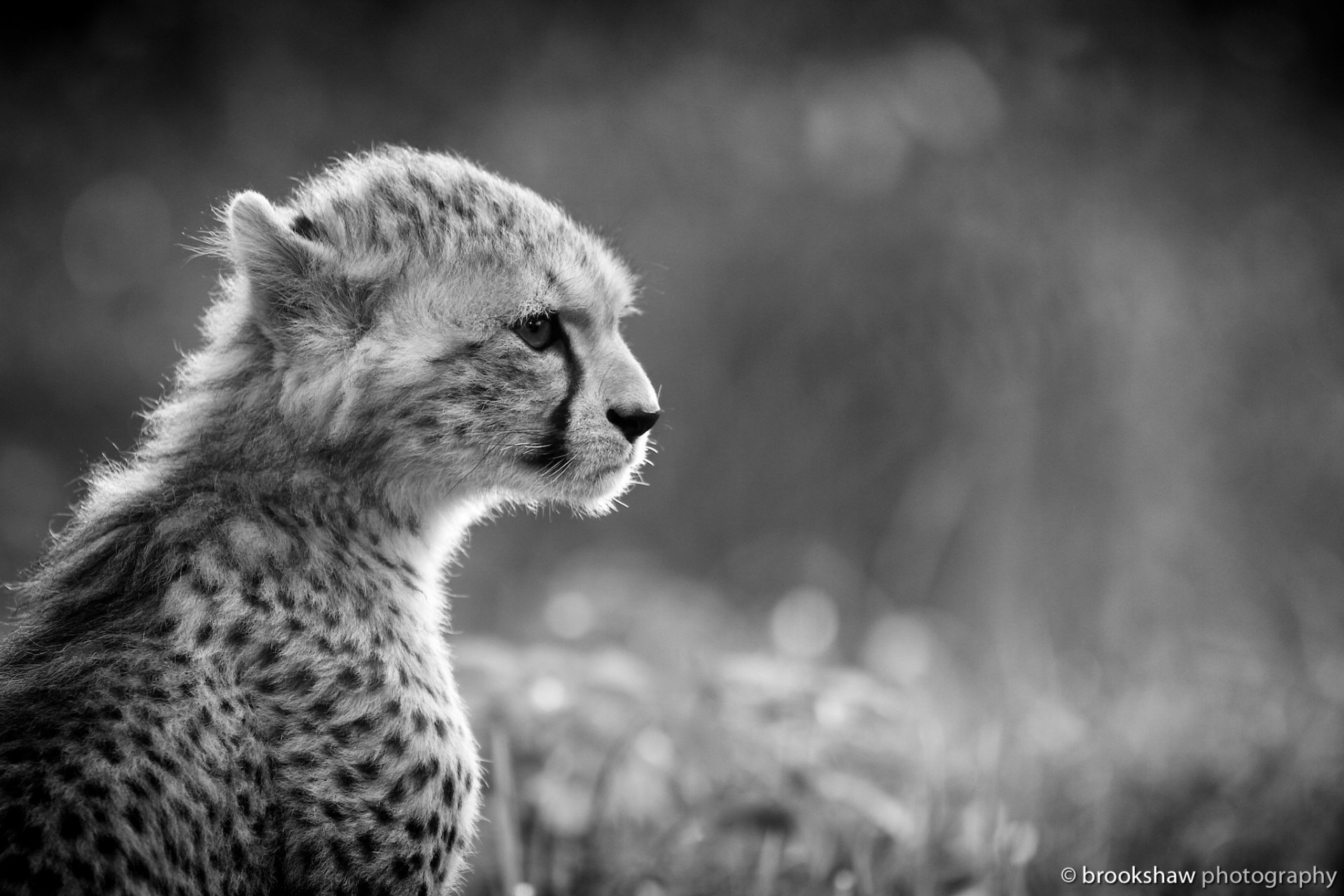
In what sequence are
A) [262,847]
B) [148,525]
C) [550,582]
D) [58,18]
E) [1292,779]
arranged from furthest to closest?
[550,582] < [58,18] < [1292,779] < [148,525] < [262,847]

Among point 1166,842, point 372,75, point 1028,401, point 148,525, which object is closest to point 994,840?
point 1166,842

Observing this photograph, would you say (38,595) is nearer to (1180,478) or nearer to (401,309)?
(401,309)

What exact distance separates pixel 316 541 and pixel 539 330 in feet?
2.06

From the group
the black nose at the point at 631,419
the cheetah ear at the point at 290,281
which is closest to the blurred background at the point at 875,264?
the black nose at the point at 631,419

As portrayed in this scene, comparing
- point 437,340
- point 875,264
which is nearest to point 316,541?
point 437,340

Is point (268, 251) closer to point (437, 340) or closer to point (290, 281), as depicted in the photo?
point (290, 281)

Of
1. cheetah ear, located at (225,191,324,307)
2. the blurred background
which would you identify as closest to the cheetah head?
cheetah ear, located at (225,191,324,307)

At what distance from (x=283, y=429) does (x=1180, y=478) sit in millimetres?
5473

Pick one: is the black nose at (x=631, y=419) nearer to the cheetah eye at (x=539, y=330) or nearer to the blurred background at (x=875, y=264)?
the cheetah eye at (x=539, y=330)

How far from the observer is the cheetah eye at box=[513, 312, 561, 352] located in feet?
8.08

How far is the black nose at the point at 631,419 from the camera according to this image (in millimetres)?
2461

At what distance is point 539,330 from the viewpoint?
2492 mm

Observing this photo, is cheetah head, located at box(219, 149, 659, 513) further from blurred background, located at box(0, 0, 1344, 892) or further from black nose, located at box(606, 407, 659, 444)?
blurred background, located at box(0, 0, 1344, 892)

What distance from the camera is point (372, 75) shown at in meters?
7.03
